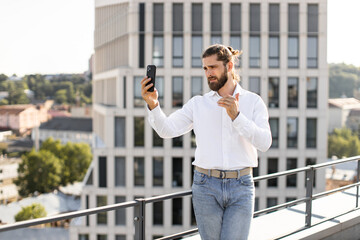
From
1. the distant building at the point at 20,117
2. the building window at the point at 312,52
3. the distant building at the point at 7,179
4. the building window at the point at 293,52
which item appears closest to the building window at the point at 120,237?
the building window at the point at 293,52

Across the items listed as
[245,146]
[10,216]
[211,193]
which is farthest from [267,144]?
[10,216]

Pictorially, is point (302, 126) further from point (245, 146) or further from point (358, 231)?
point (245, 146)

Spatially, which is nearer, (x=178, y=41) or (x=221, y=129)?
(x=221, y=129)

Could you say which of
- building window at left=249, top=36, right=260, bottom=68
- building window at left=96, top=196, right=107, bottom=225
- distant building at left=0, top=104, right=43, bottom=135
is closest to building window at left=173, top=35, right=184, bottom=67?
building window at left=249, top=36, right=260, bottom=68

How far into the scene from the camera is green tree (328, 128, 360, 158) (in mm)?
72062

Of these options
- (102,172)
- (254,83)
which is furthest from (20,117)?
(254,83)

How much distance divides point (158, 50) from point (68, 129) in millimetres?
85380

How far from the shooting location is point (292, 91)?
32625 millimetres

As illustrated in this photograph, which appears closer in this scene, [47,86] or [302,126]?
[302,126]

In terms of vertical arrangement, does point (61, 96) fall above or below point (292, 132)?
above

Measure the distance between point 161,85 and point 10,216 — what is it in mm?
45675

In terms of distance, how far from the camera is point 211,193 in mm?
3061

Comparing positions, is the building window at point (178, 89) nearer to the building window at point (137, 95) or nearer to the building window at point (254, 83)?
the building window at point (137, 95)

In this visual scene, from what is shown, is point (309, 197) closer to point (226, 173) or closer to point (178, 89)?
point (226, 173)
